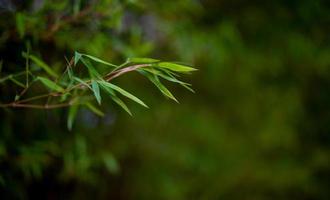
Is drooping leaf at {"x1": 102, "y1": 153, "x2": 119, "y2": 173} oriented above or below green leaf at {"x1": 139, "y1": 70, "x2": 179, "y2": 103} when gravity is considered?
below

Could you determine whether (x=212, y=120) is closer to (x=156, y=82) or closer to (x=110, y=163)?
(x=110, y=163)

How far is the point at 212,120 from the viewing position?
202 cm

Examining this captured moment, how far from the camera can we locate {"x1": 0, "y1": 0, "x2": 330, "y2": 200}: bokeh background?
1.65 m

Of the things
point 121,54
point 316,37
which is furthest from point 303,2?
point 121,54

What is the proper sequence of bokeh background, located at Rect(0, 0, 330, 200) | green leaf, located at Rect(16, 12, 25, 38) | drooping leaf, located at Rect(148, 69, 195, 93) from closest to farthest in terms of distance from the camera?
1. drooping leaf, located at Rect(148, 69, 195, 93)
2. green leaf, located at Rect(16, 12, 25, 38)
3. bokeh background, located at Rect(0, 0, 330, 200)

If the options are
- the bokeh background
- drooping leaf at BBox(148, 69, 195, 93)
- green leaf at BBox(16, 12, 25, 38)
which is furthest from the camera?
the bokeh background

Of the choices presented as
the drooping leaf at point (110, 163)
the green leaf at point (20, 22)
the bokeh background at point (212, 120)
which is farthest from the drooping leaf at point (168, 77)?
the drooping leaf at point (110, 163)

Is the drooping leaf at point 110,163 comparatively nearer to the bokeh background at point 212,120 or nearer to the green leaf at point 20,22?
the bokeh background at point 212,120

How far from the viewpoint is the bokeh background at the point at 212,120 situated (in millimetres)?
1654

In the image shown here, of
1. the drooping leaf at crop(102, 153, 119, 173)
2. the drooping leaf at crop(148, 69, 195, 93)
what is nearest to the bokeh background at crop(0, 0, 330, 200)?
the drooping leaf at crop(102, 153, 119, 173)

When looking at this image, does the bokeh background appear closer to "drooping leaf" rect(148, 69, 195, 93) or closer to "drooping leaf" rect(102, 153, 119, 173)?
"drooping leaf" rect(102, 153, 119, 173)

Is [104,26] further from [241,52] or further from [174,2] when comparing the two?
[241,52]

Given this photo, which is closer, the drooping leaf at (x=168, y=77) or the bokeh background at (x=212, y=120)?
the drooping leaf at (x=168, y=77)

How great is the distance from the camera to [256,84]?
2010 millimetres
